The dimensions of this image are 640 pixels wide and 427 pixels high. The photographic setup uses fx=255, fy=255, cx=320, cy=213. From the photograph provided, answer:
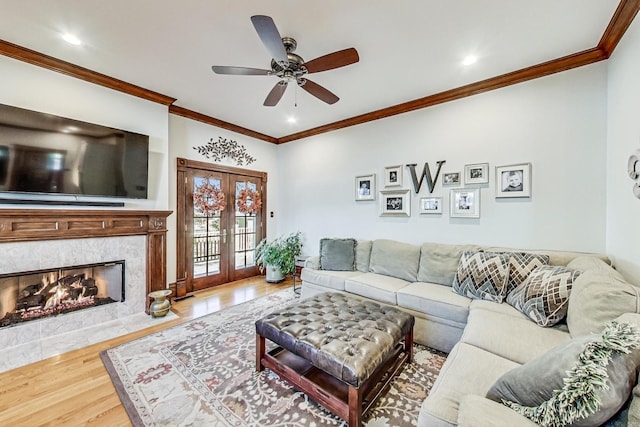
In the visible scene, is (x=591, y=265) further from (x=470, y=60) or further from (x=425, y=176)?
(x=470, y=60)

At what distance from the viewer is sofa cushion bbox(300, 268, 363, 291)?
10.7 ft

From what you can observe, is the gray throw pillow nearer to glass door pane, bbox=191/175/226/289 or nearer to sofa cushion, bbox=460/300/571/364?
sofa cushion, bbox=460/300/571/364

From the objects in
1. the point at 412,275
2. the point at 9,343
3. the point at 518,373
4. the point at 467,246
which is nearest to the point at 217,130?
the point at 9,343

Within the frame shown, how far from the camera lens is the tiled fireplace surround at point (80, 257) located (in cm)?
239

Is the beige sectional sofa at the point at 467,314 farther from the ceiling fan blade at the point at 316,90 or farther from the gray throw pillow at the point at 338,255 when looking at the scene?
the ceiling fan blade at the point at 316,90

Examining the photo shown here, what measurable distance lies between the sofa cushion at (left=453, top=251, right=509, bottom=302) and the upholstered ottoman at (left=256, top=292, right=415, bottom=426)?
33.3 inches

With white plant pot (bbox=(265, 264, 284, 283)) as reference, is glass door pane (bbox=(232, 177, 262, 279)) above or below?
above

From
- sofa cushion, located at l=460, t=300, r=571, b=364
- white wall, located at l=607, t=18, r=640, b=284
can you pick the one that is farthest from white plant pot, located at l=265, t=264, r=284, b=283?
white wall, located at l=607, t=18, r=640, b=284

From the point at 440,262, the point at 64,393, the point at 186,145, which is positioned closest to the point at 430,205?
the point at 440,262

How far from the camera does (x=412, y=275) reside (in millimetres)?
3172

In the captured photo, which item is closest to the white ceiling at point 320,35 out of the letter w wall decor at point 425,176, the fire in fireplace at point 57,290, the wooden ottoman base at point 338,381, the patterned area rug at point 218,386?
the letter w wall decor at point 425,176

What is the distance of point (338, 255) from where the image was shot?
12.2ft

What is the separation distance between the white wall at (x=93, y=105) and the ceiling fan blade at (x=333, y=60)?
2.39 meters

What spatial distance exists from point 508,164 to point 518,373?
103 inches
